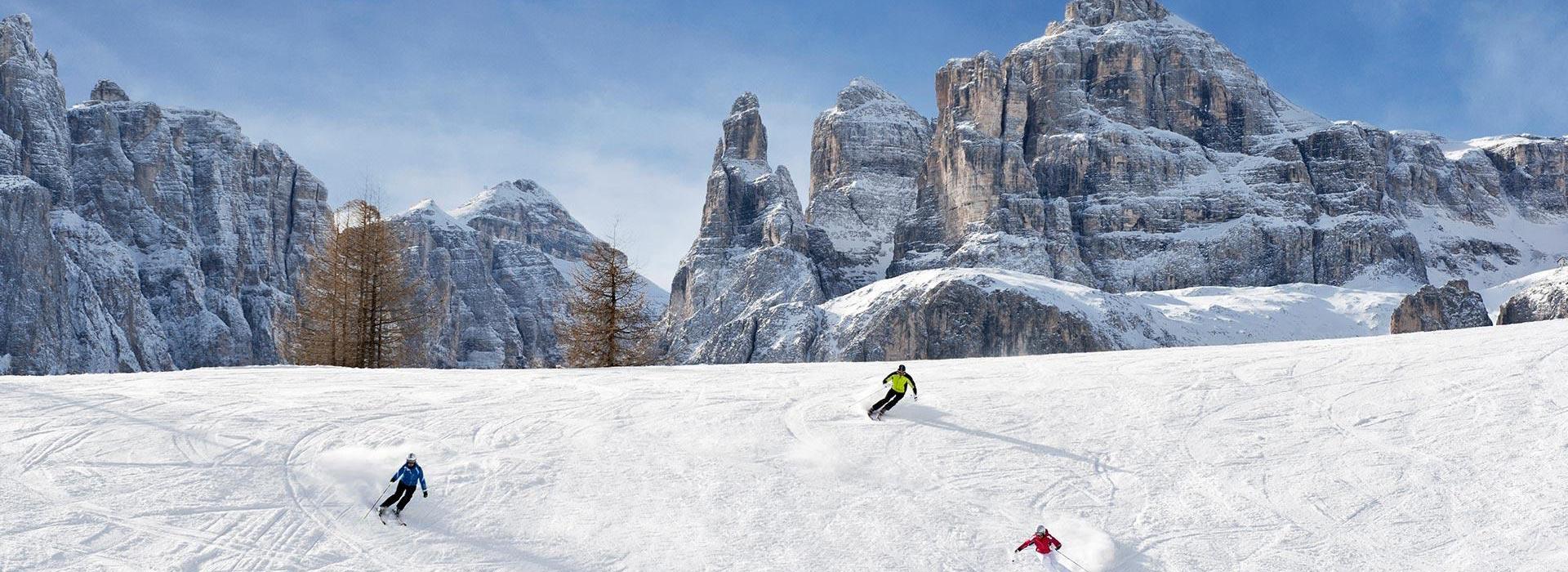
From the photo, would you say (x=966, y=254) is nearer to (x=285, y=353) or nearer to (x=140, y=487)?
(x=285, y=353)

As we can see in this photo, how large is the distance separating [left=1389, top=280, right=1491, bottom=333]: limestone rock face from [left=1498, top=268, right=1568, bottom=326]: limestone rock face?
14.4 feet

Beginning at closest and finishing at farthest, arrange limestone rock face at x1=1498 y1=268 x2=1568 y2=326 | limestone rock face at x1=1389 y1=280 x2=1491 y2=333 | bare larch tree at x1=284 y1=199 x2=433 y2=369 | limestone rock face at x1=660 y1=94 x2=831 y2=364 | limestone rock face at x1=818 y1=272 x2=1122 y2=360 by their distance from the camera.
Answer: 1. bare larch tree at x1=284 y1=199 x2=433 y2=369
2. limestone rock face at x1=1498 y1=268 x2=1568 y2=326
3. limestone rock face at x1=1389 y1=280 x2=1491 y2=333
4. limestone rock face at x1=818 y1=272 x2=1122 y2=360
5. limestone rock face at x1=660 y1=94 x2=831 y2=364

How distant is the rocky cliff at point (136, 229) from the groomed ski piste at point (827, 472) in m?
127

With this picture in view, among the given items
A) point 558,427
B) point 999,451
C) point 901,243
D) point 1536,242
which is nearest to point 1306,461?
point 999,451

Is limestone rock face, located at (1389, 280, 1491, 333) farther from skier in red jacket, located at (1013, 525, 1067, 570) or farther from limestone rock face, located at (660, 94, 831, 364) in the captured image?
skier in red jacket, located at (1013, 525, 1067, 570)

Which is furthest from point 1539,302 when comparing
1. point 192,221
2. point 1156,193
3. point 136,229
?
point 136,229

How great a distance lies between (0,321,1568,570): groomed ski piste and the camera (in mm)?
12883

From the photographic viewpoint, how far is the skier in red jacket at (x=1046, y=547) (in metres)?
12.4

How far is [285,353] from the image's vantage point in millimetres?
54562

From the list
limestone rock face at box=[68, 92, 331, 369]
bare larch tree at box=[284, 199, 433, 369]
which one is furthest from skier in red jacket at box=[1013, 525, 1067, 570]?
limestone rock face at box=[68, 92, 331, 369]

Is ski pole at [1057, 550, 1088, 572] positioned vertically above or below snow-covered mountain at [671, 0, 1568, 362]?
below

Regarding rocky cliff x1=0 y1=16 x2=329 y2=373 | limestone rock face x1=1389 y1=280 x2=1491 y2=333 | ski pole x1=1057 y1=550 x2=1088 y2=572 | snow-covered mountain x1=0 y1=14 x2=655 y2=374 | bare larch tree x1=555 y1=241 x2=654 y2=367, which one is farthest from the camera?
rocky cliff x1=0 y1=16 x2=329 y2=373

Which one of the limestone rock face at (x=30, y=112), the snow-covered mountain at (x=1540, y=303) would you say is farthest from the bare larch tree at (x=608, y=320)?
the limestone rock face at (x=30, y=112)

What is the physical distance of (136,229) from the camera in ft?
516
